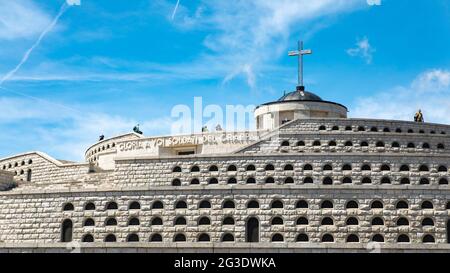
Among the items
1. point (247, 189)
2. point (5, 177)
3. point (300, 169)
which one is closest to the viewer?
point (247, 189)

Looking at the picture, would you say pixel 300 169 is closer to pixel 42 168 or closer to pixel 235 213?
pixel 235 213

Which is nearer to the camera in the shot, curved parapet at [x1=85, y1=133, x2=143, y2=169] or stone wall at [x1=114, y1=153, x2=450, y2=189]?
stone wall at [x1=114, y1=153, x2=450, y2=189]

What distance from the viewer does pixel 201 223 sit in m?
32.4

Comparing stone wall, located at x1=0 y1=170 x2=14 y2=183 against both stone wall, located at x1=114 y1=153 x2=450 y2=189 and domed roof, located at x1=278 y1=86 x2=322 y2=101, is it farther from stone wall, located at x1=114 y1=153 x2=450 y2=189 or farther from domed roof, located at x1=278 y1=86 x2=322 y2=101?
domed roof, located at x1=278 y1=86 x2=322 y2=101

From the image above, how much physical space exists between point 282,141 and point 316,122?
3.80m

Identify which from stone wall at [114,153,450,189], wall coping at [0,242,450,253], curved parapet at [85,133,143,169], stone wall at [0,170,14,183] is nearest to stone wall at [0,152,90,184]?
curved parapet at [85,133,143,169]

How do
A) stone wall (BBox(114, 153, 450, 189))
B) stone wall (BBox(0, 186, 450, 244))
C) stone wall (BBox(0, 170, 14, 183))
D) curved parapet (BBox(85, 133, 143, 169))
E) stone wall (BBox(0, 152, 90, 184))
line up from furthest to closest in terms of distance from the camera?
curved parapet (BBox(85, 133, 143, 169)), stone wall (BBox(0, 152, 90, 184)), stone wall (BBox(0, 170, 14, 183)), stone wall (BBox(114, 153, 450, 189)), stone wall (BBox(0, 186, 450, 244))

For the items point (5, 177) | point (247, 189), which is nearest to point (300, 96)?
point (247, 189)

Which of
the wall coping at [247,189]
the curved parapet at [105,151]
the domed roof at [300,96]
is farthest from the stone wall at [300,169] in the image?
the domed roof at [300,96]

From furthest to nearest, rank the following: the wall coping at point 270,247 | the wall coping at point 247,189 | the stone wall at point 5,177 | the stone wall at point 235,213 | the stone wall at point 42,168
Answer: the stone wall at point 42,168 < the stone wall at point 5,177 < the wall coping at point 247,189 < the stone wall at point 235,213 < the wall coping at point 270,247

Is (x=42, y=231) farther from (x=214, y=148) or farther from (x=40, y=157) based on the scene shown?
(x=40, y=157)

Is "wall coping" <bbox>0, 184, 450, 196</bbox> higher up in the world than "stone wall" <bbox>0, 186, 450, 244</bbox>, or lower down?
higher up

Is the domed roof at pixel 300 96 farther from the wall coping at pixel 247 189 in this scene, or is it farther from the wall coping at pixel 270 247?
the wall coping at pixel 270 247
